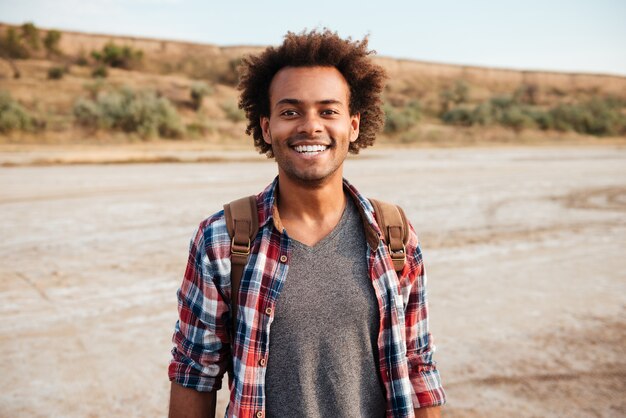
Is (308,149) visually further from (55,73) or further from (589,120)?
(589,120)

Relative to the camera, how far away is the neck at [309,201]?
199cm

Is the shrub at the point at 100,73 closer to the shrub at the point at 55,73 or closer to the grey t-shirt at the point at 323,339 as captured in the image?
the shrub at the point at 55,73

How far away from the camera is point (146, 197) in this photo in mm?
10695

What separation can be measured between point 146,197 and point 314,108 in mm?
9262

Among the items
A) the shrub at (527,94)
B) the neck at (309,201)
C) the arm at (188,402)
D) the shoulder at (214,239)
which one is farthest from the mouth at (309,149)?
the shrub at (527,94)

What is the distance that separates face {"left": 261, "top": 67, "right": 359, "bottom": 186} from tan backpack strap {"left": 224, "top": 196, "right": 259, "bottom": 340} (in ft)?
0.81

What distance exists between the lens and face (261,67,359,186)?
6.45 ft

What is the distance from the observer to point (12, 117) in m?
23.9

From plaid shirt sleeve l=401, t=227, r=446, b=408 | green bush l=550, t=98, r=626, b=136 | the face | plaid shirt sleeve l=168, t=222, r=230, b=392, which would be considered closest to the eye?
the face

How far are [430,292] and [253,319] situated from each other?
4244 millimetres

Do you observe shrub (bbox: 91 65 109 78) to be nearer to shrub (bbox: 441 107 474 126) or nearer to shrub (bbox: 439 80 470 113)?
shrub (bbox: 441 107 474 126)

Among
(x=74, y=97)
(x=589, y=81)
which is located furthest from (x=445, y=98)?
(x=589, y=81)

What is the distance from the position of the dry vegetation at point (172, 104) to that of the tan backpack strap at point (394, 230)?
19674mm

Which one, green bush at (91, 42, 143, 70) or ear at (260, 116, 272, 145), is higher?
green bush at (91, 42, 143, 70)
